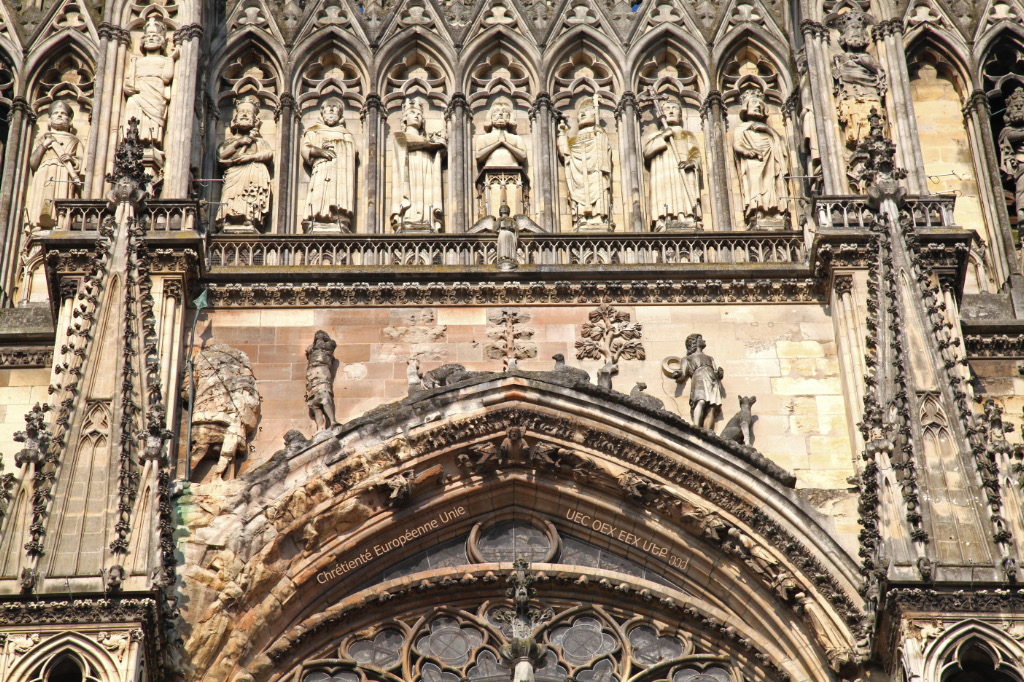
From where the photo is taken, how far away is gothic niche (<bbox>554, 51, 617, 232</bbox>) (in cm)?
2102

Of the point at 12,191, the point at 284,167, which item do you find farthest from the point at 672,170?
the point at 12,191

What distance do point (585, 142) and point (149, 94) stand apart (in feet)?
14.4

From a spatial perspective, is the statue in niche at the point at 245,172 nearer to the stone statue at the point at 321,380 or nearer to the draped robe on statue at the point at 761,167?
the stone statue at the point at 321,380

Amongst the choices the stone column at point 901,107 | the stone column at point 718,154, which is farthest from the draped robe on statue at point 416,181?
the stone column at point 901,107

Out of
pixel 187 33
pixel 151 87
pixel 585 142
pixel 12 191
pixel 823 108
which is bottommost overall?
pixel 12 191

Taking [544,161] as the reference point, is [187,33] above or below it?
above

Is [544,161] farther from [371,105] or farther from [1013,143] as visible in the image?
[1013,143]

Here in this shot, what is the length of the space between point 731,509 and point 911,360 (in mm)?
2006

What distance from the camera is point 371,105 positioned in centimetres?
2167

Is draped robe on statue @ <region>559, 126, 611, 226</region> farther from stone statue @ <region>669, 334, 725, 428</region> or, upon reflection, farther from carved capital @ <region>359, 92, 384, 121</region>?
stone statue @ <region>669, 334, 725, 428</region>

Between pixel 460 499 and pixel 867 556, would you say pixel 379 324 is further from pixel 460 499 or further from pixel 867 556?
pixel 867 556

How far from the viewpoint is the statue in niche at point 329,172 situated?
20844 mm

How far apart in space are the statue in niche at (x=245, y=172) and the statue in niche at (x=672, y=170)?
384cm

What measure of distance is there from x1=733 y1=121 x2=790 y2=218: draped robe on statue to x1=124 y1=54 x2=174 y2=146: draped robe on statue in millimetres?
5739
